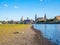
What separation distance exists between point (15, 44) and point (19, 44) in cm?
46

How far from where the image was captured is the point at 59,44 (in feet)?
56.1

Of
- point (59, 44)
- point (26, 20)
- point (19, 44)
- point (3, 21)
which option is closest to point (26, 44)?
point (19, 44)

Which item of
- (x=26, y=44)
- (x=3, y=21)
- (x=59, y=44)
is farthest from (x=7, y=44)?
(x=3, y=21)

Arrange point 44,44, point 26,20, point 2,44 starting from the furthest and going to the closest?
1. point 26,20
2. point 44,44
3. point 2,44

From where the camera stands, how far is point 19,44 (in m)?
15.4

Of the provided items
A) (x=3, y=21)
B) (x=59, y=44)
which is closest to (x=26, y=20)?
(x=3, y=21)

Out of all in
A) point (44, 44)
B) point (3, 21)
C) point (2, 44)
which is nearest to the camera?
point (2, 44)

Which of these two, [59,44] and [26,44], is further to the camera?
[59,44]

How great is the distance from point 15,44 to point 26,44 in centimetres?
121

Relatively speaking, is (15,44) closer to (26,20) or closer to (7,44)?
(7,44)

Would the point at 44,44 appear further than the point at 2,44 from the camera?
Yes

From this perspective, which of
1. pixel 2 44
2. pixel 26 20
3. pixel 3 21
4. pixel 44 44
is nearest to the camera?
pixel 2 44

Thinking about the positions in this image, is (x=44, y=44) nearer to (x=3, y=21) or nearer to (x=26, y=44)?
(x=26, y=44)

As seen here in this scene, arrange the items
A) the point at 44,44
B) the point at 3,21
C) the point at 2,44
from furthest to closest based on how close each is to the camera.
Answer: the point at 3,21 < the point at 44,44 < the point at 2,44
